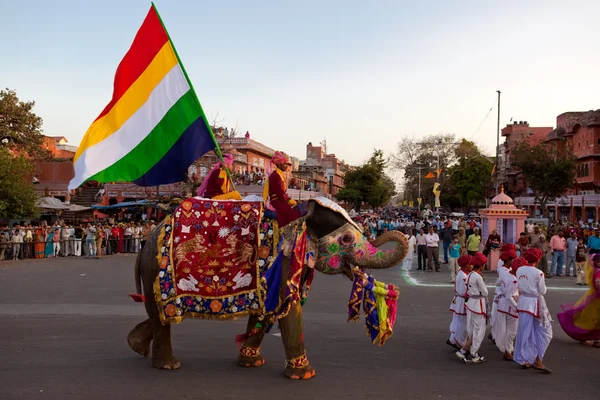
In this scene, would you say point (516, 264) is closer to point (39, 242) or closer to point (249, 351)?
point (249, 351)

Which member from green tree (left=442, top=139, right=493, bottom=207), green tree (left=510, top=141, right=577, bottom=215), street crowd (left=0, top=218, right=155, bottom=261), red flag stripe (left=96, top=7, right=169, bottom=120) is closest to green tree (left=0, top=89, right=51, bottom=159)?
street crowd (left=0, top=218, right=155, bottom=261)

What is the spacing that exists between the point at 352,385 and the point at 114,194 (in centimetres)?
3805

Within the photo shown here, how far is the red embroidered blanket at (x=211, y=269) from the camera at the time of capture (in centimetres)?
643

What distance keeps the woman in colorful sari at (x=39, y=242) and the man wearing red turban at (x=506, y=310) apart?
18.5 metres

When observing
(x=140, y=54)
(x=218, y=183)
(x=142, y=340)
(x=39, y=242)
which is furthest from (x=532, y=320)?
(x=39, y=242)

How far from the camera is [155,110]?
6.98m

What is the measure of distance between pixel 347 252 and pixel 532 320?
2694 millimetres

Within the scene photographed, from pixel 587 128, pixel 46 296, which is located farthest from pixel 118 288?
pixel 587 128

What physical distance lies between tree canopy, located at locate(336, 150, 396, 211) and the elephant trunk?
5648 cm

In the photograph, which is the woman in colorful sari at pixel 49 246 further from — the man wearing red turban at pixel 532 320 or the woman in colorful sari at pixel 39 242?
the man wearing red turban at pixel 532 320

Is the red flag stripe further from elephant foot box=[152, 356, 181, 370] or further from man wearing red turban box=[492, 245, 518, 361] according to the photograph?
man wearing red turban box=[492, 245, 518, 361]

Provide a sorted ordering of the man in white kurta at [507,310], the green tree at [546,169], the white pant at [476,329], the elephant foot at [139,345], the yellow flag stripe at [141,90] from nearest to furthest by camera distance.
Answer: the yellow flag stripe at [141,90], the elephant foot at [139,345], the white pant at [476,329], the man in white kurta at [507,310], the green tree at [546,169]

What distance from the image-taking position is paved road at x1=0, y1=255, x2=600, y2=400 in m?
5.86

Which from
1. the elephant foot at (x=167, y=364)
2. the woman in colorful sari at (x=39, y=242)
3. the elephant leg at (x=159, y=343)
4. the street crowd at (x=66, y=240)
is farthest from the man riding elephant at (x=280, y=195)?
the woman in colorful sari at (x=39, y=242)
